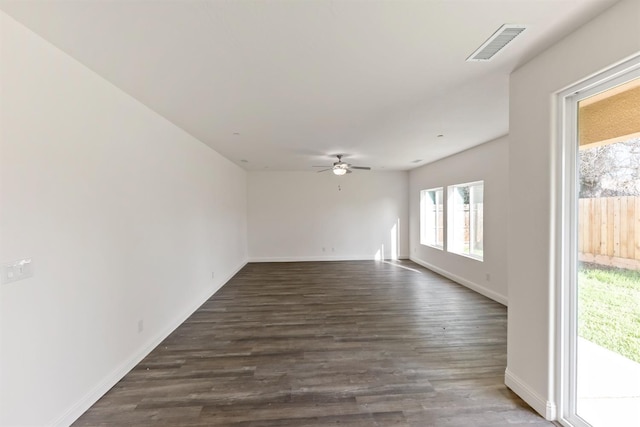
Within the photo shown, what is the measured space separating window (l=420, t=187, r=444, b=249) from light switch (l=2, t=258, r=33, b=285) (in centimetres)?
641

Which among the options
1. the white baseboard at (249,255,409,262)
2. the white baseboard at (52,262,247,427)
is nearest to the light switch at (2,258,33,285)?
the white baseboard at (52,262,247,427)

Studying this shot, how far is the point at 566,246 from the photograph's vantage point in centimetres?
178

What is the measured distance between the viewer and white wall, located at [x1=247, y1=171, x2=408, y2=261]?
Result: 7625 mm

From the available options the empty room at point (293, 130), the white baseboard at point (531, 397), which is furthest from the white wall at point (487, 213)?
the white baseboard at point (531, 397)

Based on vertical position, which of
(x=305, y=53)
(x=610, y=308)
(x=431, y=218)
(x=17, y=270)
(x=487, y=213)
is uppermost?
(x=305, y=53)

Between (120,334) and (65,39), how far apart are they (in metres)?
2.29

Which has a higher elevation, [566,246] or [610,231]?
[610,231]

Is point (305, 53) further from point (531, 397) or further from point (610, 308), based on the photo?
point (531, 397)

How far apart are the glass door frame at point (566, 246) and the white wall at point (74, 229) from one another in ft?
11.1

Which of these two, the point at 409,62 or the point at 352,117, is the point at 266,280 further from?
the point at 409,62

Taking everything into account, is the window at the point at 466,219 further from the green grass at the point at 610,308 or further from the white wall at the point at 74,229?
the white wall at the point at 74,229

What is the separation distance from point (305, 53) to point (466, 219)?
4766 millimetres

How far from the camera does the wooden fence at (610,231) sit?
1516 millimetres

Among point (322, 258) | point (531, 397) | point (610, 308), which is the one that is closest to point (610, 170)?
point (610, 308)
